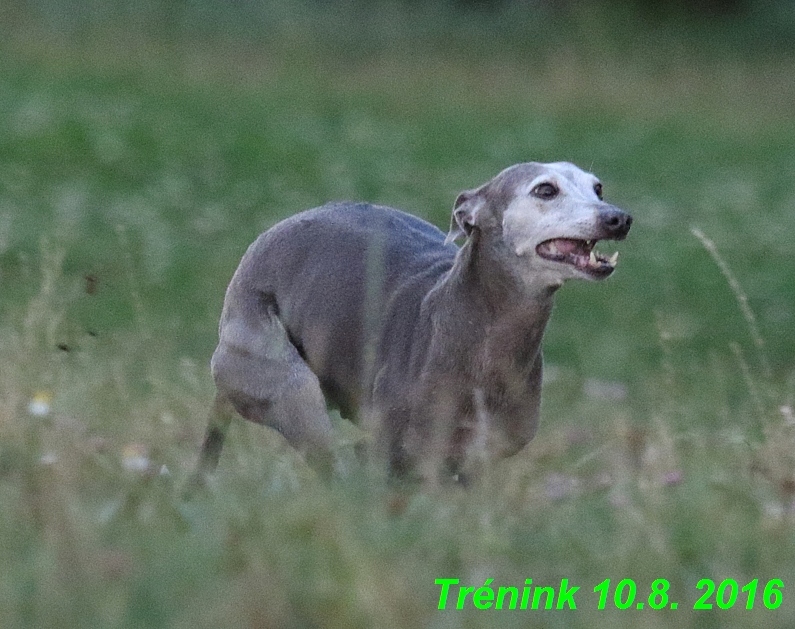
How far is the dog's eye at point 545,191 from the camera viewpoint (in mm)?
5633

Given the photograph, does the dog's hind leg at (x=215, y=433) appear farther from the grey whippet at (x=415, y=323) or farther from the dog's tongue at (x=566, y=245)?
the dog's tongue at (x=566, y=245)

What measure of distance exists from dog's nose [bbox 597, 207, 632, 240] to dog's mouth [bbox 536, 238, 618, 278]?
7cm

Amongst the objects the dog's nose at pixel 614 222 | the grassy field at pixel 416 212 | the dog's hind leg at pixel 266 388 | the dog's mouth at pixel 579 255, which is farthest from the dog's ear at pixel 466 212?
the grassy field at pixel 416 212

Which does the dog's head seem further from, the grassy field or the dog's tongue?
the grassy field

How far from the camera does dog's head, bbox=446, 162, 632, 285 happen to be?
546 centimetres

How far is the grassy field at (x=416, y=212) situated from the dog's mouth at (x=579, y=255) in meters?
0.59

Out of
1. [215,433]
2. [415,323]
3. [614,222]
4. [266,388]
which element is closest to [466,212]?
[415,323]

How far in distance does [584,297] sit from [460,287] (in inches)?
243

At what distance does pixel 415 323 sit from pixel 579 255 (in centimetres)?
59

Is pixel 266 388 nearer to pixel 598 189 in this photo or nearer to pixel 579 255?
pixel 579 255

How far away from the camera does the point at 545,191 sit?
18.5 ft

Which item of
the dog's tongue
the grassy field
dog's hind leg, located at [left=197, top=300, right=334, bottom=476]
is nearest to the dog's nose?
the dog's tongue

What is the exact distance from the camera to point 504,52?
22.8 meters

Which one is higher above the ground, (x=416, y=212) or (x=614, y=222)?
(x=416, y=212)
